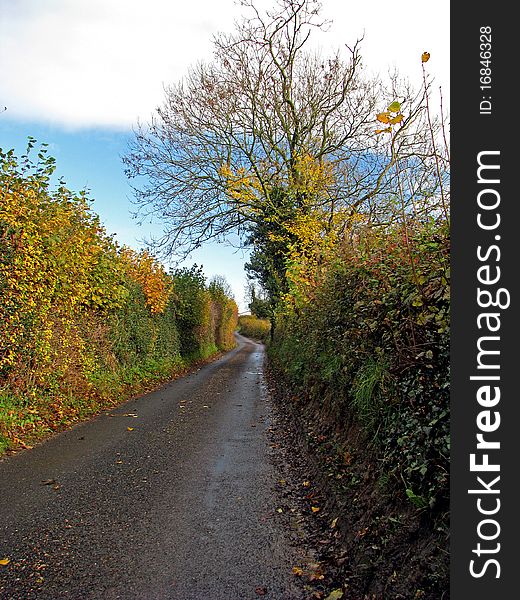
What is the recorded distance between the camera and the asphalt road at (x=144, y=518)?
133 inches

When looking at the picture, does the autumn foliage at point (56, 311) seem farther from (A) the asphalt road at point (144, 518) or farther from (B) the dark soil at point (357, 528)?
(B) the dark soil at point (357, 528)

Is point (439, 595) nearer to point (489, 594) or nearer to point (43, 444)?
point (489, 594)

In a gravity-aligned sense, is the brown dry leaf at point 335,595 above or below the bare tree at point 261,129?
below

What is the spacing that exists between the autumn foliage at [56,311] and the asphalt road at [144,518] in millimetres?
1080

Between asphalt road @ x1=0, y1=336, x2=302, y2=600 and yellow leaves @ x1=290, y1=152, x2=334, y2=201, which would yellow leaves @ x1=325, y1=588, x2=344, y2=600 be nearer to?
asphalt road @ x1=0, y1=336, x2=302, y2=600

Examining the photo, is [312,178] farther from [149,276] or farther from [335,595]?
[335,595]

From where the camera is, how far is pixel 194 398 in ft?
40.3

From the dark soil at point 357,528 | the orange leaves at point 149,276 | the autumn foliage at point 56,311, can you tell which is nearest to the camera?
the dark soil at point 357,528

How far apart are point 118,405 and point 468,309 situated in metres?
9.97

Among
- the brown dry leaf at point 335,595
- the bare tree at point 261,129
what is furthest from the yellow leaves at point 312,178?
the brown dry leaf at point 335,595

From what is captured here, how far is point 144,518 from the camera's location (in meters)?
4.50

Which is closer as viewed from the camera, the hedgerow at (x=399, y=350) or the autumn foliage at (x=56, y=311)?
the hedgerow at (x=399, y=350)

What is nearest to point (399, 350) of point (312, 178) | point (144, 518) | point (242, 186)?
point (144, 518)

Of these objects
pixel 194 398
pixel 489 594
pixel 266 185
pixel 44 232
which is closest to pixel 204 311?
pixel 266 185
